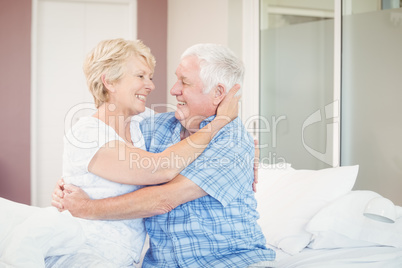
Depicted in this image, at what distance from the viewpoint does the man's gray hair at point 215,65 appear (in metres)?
1.61

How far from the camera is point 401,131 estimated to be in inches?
108

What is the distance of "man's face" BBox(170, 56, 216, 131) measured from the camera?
1640 mm

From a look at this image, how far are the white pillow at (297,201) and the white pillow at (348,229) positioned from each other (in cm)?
8

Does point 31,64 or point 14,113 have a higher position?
point 31,64

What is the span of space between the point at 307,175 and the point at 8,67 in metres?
3.55

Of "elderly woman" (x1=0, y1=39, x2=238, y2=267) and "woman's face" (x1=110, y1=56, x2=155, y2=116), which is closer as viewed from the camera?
"elderly woman" (x1=0, y1=39, x2=238, y2=267)

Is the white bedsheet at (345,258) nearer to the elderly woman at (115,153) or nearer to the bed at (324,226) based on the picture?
the bed at (324,226)

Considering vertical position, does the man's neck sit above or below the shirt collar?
below

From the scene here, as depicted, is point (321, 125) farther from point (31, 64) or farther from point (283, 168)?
point (31, 64)

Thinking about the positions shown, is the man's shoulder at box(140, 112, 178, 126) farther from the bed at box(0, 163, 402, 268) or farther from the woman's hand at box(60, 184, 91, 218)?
the bed at box(0, 163, 402, 268)

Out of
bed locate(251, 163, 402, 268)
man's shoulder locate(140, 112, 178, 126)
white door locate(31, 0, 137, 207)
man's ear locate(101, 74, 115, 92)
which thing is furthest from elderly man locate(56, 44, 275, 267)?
white door locate(31, 0, 137, 207)

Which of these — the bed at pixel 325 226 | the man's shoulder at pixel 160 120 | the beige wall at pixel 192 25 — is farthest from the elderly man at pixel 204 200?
the beige wall at pixel 192 25

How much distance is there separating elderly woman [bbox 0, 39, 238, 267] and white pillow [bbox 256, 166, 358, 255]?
692 millimetres

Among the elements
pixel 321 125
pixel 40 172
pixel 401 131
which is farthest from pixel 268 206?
pixel 40 172
